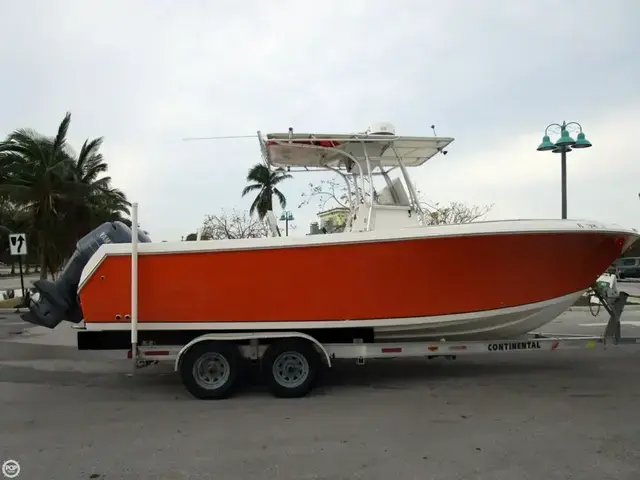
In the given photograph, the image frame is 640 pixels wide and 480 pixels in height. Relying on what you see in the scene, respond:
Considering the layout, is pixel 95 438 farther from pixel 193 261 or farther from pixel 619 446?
pixel 619 446

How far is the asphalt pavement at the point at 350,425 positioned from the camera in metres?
4.34

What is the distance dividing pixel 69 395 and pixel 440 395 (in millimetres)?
4447

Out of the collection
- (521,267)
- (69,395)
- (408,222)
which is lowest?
(69,395)

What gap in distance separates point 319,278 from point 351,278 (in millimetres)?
361

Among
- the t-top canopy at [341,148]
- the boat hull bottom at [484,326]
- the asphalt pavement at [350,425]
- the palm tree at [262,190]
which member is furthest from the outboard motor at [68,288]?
the palm tree at [262,190]

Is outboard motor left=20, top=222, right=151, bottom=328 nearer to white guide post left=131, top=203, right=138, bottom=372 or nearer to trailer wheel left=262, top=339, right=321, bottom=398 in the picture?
white guide post left=131, top=203, right=138, bottom=372

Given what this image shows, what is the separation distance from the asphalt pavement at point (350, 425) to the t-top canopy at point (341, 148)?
2984 mm

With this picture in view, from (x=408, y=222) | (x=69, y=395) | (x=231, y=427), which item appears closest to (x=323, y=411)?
(x=231, y=427)

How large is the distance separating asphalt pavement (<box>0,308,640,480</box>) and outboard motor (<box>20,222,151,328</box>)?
960 millimetres

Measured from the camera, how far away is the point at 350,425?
5.39 meters

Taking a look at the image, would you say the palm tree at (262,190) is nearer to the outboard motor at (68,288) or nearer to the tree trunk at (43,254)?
the tree trunk at (43,254)

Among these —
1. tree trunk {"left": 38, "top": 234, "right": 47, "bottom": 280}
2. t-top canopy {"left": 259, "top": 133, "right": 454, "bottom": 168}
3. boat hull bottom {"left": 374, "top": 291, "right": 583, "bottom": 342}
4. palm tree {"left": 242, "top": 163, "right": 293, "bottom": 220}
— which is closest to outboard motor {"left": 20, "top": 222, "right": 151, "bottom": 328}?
t-top canopy {"left": 259, "top": 133, "right": 454, "bottom": 168}

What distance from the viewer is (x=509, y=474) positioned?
4141 mm

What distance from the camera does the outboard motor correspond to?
22.5 feet
